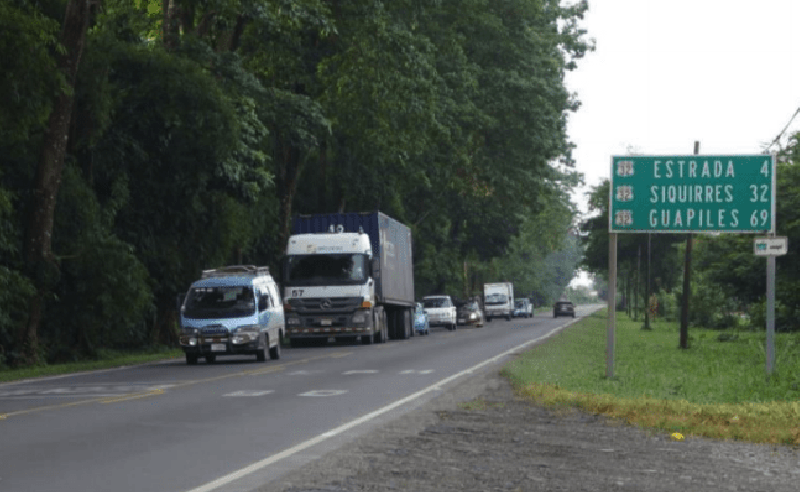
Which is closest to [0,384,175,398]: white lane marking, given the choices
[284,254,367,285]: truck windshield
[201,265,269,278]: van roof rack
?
[201,265,269,278]: van roof rack

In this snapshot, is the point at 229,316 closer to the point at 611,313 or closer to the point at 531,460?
the point at 611,313

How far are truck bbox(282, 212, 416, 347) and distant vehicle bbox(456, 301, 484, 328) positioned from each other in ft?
109

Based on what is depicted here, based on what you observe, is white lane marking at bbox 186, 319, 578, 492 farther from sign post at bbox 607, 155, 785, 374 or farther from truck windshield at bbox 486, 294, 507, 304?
truck windshield at bbox 486, 294, 507, 304

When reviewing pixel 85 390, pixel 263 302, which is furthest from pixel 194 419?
pixel 263 302

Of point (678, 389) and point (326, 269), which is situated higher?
point (326, 269)

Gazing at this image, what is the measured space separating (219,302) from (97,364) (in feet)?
10.9

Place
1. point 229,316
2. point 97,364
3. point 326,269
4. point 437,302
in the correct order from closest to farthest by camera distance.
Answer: point 97,364
point 229,316
point 326,269
point 437,302

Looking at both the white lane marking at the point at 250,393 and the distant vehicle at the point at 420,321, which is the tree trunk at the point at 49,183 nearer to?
the white lane marking at the point at 250,393

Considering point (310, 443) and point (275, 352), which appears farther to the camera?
point (275, 352)

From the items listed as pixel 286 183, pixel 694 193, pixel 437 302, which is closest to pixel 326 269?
pixel 286 183

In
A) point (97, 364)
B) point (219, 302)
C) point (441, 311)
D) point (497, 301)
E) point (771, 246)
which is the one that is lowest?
point (97, 364)

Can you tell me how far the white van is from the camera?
3469 centimetres

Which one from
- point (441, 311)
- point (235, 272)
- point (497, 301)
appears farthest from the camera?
point (497, 301)

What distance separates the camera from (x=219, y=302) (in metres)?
35.7
